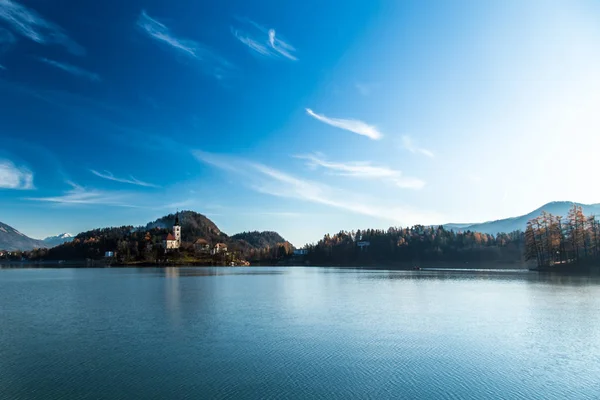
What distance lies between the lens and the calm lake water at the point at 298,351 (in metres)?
16.3

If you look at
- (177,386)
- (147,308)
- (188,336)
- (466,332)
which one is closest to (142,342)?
(188,336)

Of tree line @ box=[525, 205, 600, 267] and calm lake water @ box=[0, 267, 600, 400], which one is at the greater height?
tree line @ box=[525, 205, 600, 267]

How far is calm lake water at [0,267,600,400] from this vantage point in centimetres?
1634

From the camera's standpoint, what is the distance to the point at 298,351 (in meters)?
22.2

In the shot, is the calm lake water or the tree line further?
the tree line

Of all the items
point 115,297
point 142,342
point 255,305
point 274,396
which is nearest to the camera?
point 274,396

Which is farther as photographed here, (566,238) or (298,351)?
(566,238)

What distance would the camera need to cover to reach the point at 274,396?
15.4m

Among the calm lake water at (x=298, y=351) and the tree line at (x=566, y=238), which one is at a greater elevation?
the tree line at (x=566, y=238)

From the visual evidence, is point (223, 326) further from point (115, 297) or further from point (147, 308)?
point (115, 297)

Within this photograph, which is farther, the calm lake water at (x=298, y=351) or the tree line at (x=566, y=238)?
the tree line at (x=566, y=238)

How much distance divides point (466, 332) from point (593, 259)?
9189 centimetres

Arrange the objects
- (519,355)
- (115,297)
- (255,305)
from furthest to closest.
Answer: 1. (115,297)
2. (255,305)
3. (519,355)

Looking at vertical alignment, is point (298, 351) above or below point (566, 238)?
below
